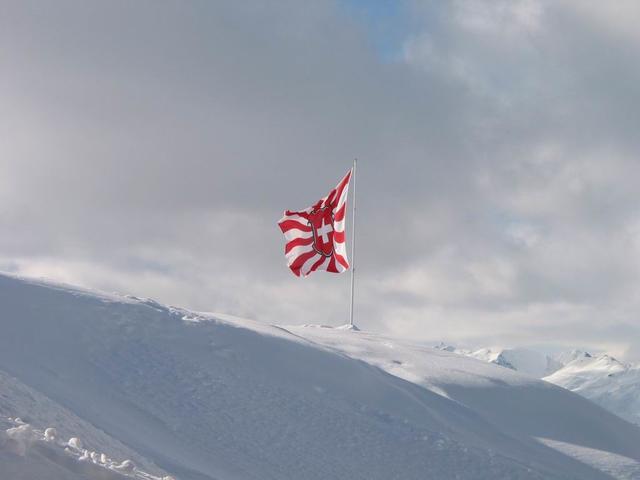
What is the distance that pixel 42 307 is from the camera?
940 inches

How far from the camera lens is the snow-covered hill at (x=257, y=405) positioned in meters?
18.9

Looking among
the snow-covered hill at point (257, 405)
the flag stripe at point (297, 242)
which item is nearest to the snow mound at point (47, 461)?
the snow-covered hill at point (257, 405)

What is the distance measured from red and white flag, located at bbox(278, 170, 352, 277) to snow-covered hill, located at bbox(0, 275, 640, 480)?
7.82 ft

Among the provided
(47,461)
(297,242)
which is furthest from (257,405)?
(47,461)

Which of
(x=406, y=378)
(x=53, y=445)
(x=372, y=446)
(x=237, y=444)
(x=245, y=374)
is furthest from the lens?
(x=406, y=378)

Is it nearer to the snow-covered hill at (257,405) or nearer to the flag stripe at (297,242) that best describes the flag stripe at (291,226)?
the flag stripe at (297,242)

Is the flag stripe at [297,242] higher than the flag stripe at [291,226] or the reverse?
the reverse

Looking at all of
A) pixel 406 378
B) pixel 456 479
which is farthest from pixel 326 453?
pixel 406 378

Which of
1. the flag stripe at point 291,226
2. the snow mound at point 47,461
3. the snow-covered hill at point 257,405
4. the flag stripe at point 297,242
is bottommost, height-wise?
the snow mound at point 47,461

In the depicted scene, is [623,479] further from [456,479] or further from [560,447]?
[456,479]

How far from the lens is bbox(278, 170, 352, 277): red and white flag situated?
28141 millimetres

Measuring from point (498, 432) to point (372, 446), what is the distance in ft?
16.6

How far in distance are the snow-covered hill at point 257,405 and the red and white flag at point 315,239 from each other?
2385mm

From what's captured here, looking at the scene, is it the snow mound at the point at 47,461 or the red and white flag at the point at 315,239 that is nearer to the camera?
the snow mound at the point at 47,461
